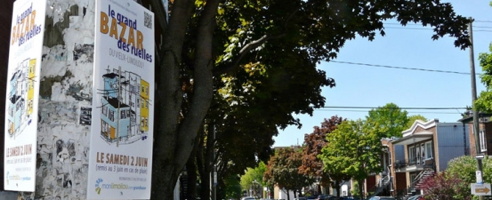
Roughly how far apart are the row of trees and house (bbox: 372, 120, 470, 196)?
284 centimetres

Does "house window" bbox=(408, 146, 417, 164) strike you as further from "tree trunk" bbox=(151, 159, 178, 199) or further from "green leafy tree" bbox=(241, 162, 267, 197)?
"green leafy tree" bbox=(241, 162, 267, 197)

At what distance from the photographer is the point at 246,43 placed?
41.3ft

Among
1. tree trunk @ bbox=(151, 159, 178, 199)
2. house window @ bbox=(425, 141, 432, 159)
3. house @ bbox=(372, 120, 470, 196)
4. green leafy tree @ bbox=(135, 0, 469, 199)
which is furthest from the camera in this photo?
house window @ bbox=(425, 141, 432, 159)

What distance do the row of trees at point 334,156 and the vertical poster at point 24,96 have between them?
50.3 m

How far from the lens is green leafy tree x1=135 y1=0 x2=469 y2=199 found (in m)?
8.38

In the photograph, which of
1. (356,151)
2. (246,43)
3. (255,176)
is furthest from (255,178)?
(246,43)

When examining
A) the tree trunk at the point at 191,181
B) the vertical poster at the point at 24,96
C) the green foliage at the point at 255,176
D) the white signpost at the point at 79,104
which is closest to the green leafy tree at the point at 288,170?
the green foliage at the point at 255,176

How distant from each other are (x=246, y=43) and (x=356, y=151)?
45.6 metres

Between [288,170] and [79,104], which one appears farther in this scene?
[288,170]

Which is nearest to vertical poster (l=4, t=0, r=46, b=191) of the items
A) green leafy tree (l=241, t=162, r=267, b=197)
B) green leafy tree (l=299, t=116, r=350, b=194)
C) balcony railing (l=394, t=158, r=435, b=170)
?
balcony railing (l=394, t=158, r=435, b=170)

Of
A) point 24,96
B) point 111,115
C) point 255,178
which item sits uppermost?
point 255,178

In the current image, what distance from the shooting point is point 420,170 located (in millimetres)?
56625

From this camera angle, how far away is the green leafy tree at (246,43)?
8.38 metres

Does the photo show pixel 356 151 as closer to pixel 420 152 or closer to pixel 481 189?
pixel 420 152
